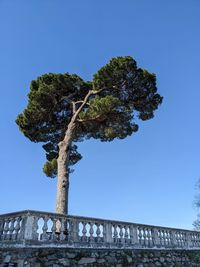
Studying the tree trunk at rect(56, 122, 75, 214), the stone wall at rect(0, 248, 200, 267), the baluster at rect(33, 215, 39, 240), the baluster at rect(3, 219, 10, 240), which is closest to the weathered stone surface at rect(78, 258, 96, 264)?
the stone wall at rect(0, 248, 200, 267)

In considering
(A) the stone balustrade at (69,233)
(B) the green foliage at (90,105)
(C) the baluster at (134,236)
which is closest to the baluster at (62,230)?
(A) the stone balustrade at (69,233)

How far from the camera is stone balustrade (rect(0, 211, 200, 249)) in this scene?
242 inches

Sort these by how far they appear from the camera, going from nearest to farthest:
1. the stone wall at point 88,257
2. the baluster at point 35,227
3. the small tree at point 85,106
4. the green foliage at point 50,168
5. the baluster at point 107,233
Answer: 1. the stone wall at point 88,257
2. the baluster at point 35,227
3. the baluster at point 107,233
4. the small tree at point 85,106
5. the green foliage at point 50,168

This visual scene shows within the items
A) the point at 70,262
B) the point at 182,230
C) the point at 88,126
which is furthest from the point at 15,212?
the point at 88,126

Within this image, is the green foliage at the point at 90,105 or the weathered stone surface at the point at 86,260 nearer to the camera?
the weathered stone surface at the point at 86,260

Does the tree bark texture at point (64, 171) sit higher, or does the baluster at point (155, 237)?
the tree bark texture at point (64, 171)

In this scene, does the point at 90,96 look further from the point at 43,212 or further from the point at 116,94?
the point at 43,212

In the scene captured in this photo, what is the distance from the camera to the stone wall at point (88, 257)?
5887 mm

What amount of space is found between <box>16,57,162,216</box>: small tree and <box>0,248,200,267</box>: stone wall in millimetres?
5582

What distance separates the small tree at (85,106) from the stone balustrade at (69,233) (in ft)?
16.5

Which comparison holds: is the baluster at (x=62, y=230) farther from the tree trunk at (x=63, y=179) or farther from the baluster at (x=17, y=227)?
the tree trunk at (x=63, y=179)

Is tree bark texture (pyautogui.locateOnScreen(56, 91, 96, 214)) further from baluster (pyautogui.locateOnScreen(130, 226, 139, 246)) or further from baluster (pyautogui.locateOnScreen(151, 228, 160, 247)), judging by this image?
baluster (pyautogui.locateOnScreen(151, 228, 160, 247))

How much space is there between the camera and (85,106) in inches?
541

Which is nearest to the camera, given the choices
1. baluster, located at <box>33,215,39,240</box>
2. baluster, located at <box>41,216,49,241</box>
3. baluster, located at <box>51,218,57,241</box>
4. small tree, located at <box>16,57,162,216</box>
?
baluster, located at <box>33,215,39,240</box>
